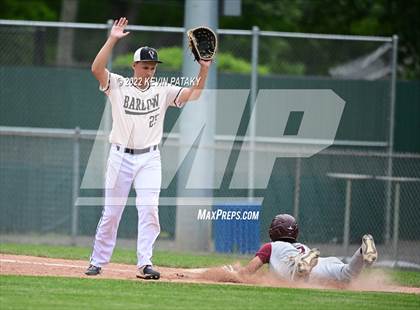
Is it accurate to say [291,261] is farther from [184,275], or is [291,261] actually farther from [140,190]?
[140,190]

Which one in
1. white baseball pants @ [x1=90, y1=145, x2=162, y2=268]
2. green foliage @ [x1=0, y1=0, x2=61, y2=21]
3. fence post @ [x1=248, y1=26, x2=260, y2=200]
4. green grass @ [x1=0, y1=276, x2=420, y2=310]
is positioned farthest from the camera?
green foliage @ [x1=0, y1=0, x2=61, y2=21]

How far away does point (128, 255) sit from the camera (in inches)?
554

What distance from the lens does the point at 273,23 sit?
112 feet

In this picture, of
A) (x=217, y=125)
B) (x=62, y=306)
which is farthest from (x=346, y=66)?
(x=62, y=306)

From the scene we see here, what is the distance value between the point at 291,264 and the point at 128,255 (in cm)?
374

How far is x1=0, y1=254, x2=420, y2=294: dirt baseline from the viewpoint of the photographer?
11.0m

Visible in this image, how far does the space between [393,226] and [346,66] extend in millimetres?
4076

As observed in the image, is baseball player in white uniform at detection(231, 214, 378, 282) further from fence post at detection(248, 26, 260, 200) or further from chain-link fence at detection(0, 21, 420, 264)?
fence post at detection(248, 26, 260, 200)

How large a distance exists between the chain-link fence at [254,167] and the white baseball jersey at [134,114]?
4505 millimetres

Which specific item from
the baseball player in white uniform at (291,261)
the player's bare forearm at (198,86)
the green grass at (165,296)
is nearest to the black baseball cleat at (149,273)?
the green grass at (165,296)

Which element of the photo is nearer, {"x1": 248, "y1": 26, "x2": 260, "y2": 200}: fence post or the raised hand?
the raised hand

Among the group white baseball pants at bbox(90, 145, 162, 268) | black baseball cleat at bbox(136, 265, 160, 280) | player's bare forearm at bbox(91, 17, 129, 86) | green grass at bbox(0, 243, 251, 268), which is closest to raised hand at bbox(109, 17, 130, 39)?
player's bare forearm at bbox(91, 17, 129, 86)

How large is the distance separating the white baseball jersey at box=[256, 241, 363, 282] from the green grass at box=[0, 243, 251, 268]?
212 centimetres

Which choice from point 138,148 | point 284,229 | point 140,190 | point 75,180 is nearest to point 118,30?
point 138,148
